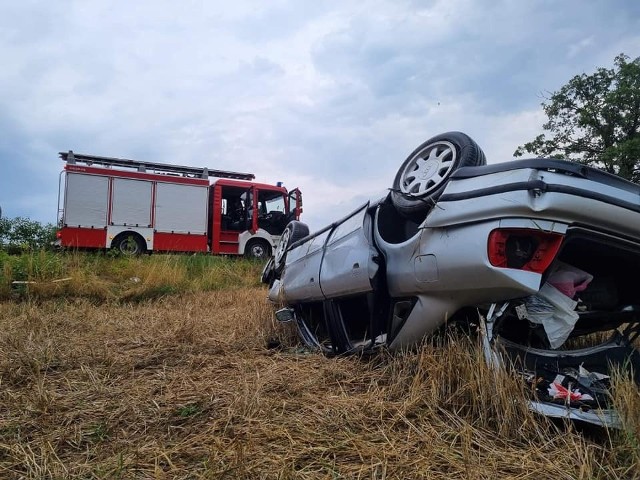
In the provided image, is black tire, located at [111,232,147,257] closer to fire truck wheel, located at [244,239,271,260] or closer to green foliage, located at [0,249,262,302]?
fire truck wheel, located at [244,239,271,260]

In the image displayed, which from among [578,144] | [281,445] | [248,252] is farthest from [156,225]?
[578,144]

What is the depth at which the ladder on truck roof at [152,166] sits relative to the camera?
46.2 feet

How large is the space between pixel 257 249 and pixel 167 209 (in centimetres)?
315

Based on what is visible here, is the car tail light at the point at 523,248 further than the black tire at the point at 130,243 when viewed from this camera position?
No

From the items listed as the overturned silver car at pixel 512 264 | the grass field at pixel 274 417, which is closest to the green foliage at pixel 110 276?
the grass field at pixel 274 417

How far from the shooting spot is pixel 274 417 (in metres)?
2.06

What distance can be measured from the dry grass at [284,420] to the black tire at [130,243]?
11295 mm

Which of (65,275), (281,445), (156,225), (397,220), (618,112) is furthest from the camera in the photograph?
(618,112)

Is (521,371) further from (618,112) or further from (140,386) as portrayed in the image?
(618,112)

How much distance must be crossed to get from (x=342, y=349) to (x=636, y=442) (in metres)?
1.85

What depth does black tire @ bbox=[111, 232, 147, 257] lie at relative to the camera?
1391 centimetres

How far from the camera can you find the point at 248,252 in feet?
48.7

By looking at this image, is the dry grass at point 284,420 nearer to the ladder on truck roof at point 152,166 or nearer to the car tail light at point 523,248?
the car tail light at point 523,248

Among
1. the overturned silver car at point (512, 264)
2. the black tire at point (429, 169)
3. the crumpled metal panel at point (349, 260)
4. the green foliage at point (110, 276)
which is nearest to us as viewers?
the overturned silver car at point (512, 264)
